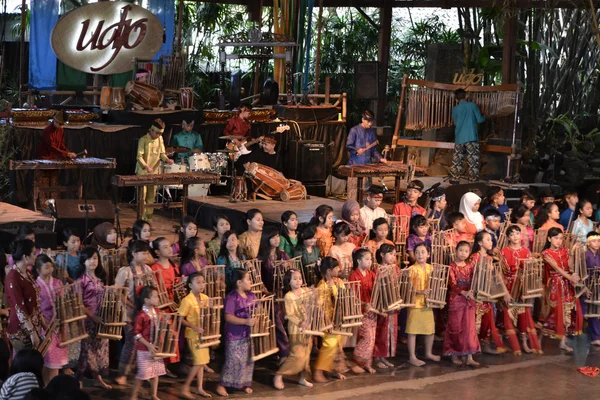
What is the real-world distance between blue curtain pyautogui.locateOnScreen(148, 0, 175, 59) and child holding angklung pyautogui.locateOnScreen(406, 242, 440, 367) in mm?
7924

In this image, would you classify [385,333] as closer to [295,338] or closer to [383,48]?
[295,338]

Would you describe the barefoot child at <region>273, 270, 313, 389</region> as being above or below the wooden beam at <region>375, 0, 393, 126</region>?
below

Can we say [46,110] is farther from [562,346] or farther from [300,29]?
[562,346]

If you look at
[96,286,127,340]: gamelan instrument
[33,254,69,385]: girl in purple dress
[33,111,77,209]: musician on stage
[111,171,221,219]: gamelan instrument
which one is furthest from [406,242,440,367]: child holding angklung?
[33,111,77,209]: musician on stage

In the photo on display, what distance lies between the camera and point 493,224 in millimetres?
11555

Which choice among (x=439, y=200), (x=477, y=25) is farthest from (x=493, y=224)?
(x=477, y=25)

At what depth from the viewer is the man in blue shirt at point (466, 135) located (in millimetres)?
16422

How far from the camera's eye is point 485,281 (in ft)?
34.0

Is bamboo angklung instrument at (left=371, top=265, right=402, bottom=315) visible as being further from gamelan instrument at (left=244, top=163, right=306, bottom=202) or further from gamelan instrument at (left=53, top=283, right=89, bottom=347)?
gamelan instrument at (left=244, top=163, right=306, bottom=202)

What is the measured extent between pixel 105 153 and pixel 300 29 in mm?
4917

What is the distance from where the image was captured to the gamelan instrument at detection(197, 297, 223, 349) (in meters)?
9.09

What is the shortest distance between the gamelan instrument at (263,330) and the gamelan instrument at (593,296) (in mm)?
3586

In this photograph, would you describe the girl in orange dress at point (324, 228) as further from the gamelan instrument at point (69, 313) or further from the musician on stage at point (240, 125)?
the musician on stage at point (240, 125)

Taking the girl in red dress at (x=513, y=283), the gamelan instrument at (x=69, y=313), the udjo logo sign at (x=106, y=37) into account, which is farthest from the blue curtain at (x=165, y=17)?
the gamelan instrument at (x=69, y=313)
